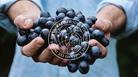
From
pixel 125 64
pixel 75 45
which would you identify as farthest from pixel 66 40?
pixel 125 64

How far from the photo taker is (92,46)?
1.68m

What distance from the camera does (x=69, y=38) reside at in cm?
170

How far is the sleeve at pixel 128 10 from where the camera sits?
188 centimetres

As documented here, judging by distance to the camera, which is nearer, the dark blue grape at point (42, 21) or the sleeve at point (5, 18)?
the dark blue grape at point (42, 21)

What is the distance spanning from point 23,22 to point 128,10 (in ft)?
0.99

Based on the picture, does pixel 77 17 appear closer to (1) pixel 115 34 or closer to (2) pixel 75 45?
(2) pixel 75 45

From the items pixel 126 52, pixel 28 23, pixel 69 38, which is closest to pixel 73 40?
pixel 69 38

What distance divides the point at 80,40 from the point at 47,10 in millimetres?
188

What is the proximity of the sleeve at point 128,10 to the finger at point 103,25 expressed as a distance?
10cm

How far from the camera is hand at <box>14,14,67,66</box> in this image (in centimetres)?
169

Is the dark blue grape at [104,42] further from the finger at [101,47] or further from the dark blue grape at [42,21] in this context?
the dark blue grape at [42,21]

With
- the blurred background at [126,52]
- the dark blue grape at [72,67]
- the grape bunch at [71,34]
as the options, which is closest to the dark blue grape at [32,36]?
the grape bunch at [71,34]

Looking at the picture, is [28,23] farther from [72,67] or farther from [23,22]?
[72,67]

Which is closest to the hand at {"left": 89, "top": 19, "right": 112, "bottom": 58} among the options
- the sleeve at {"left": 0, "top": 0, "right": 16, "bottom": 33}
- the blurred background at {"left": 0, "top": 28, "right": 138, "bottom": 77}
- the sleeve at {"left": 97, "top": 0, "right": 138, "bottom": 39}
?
the sleeve at {"left": 97, "top": 0, "right": 138, "bottom": 39}
